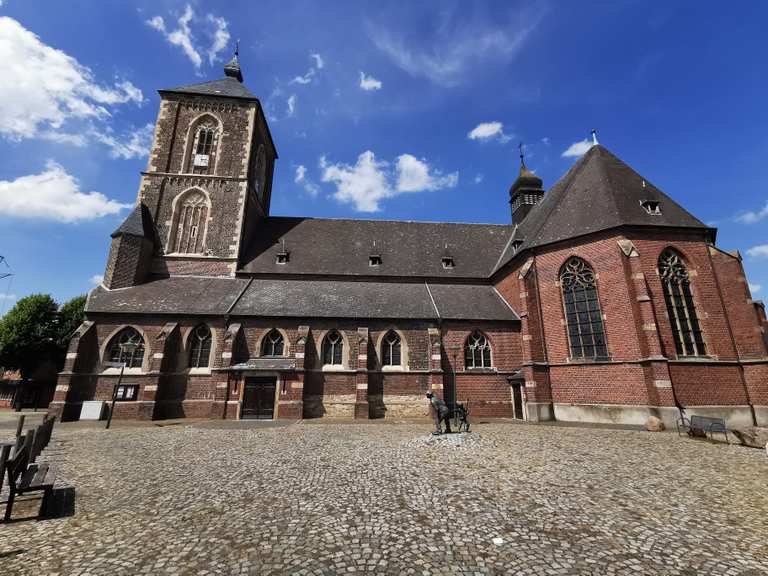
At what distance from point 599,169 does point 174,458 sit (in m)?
25.0

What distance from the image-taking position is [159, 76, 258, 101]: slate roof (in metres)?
26.2

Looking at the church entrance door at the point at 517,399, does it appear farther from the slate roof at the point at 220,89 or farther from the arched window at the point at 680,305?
the slate roof at the point at 220,89

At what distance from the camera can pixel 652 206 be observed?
18.1 meters

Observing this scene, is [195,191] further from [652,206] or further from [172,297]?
[652,206]

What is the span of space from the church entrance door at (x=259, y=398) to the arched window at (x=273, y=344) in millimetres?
1462

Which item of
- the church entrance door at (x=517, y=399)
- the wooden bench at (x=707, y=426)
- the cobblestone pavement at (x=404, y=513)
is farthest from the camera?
the church entrance door at (x=517, y=399)

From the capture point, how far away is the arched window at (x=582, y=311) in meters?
17.0

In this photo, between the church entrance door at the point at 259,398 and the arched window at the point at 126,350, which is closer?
the church entrance door at the point at 259,398

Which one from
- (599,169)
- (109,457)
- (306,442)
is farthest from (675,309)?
(109,457)

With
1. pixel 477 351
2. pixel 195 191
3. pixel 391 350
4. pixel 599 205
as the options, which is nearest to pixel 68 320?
pixel 195 191

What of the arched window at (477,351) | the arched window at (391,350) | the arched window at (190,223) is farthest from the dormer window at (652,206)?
the arched window at (190,223)

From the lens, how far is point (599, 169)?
20.9m

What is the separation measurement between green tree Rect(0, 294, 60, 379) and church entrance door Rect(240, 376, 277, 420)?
22647 millimetres

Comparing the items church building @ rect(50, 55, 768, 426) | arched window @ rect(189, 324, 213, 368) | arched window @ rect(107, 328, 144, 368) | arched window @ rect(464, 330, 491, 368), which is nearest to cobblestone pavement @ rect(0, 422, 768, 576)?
church building @ rect(50, 55, 768, 426)
